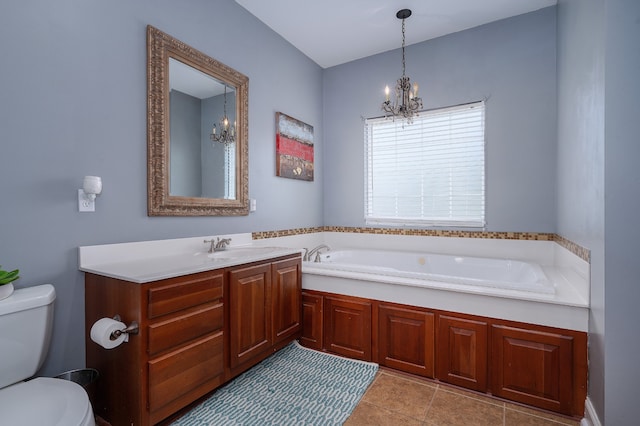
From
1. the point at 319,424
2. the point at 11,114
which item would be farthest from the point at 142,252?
the point at 319,424

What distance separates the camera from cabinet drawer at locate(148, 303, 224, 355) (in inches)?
57.7

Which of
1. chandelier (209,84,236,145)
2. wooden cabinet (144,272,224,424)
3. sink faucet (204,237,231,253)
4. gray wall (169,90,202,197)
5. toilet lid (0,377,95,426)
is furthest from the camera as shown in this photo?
chandelier (209,84,236,145)

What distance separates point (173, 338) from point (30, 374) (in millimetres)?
551

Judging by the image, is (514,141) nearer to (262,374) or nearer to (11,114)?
(262,374)

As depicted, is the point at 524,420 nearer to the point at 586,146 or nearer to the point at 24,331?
the point at 586,146

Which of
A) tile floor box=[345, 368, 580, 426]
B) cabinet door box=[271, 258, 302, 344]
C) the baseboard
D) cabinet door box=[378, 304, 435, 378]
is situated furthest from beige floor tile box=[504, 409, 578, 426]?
cabinet door box=[271, 258, 302, 344]

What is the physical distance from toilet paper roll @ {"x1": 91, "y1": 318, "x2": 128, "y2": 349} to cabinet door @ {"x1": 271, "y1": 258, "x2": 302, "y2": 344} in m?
0.98

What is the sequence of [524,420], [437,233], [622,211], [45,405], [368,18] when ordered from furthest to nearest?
[437,233], [368,18], [524,420], [622,211], [45,405]

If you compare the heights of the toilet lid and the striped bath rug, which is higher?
the toilet lid

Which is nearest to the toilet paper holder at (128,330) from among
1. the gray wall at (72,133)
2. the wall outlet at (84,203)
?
the gray wall at (72,133)

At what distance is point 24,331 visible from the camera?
1274mm

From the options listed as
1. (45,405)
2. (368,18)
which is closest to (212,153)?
(45,405)

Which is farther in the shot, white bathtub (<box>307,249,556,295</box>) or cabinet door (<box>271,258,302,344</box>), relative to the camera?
cabinet door (<box>271,258,302,344</box>)

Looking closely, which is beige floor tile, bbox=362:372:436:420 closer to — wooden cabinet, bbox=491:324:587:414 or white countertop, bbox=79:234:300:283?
wooden cabinet, bbox=491:324:587:414
